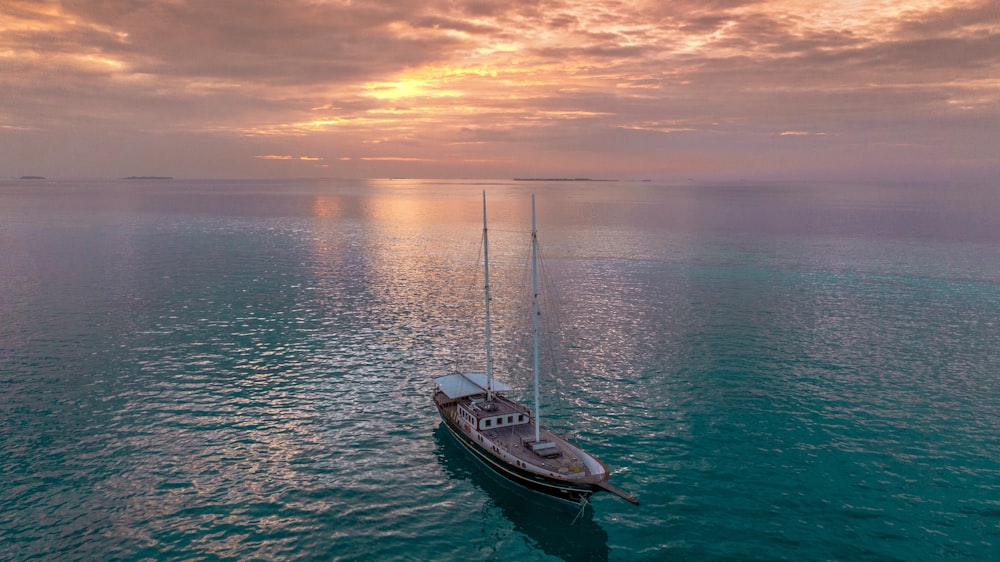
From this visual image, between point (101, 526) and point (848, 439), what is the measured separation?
2554 inches

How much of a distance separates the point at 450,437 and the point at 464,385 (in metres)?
6.26

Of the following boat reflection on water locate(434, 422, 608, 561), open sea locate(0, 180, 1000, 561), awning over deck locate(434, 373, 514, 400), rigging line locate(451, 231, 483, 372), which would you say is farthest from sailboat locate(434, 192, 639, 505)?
rigging line locate(451, 231, 483, 372)

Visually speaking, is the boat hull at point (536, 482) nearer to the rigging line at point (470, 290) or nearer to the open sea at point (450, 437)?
the open sea at point (450, 437)

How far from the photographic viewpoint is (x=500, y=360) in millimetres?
78312

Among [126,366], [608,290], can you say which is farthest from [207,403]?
[608,290]

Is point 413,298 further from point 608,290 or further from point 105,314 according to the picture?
point 105,314

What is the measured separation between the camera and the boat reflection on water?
41.9 meters

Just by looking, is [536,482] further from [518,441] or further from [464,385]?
[464,385]

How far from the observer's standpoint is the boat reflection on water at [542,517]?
41906mm

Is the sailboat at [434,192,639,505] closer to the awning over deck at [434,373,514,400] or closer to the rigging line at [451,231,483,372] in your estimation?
the awning over deck at [434,373,514,400]

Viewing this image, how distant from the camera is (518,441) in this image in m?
52.6

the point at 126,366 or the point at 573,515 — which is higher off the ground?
the point at 126,366

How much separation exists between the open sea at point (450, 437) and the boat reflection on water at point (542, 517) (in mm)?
234

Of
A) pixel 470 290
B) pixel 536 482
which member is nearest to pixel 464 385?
pixel 536 482
